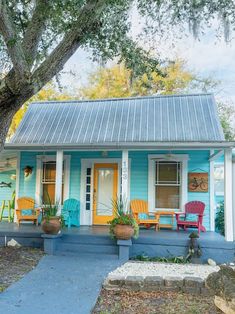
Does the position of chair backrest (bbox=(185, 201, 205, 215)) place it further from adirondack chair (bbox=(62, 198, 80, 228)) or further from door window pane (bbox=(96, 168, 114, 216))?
adirondack chair (bbox=(62, 198, 80, 228))

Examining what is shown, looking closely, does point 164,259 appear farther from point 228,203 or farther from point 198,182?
point 198,182

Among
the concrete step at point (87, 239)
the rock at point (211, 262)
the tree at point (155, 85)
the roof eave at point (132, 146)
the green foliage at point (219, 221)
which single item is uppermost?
the tree at point (155, 85)

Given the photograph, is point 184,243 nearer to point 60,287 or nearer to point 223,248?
point 223,248

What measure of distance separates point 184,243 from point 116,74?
16252 millimetres

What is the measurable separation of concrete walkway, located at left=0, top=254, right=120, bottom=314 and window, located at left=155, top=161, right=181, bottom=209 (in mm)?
2858

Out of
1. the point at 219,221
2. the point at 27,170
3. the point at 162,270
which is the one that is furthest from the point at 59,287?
the point at 219,221

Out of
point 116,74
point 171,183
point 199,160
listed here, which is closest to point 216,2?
point 199,160

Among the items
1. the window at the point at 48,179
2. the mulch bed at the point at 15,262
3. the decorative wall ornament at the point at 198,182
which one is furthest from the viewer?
the window at the point at 48,179

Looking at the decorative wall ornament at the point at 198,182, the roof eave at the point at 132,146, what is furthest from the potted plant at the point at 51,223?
the decorative wall ornament at the point at 198,182

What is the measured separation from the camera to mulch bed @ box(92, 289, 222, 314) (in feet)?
14.0

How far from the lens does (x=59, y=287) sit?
504cm

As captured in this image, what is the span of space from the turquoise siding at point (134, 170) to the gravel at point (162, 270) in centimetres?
274

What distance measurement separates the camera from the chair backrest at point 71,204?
936 centimetres

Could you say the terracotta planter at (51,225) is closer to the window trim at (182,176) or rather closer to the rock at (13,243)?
the rock at (13,243)
